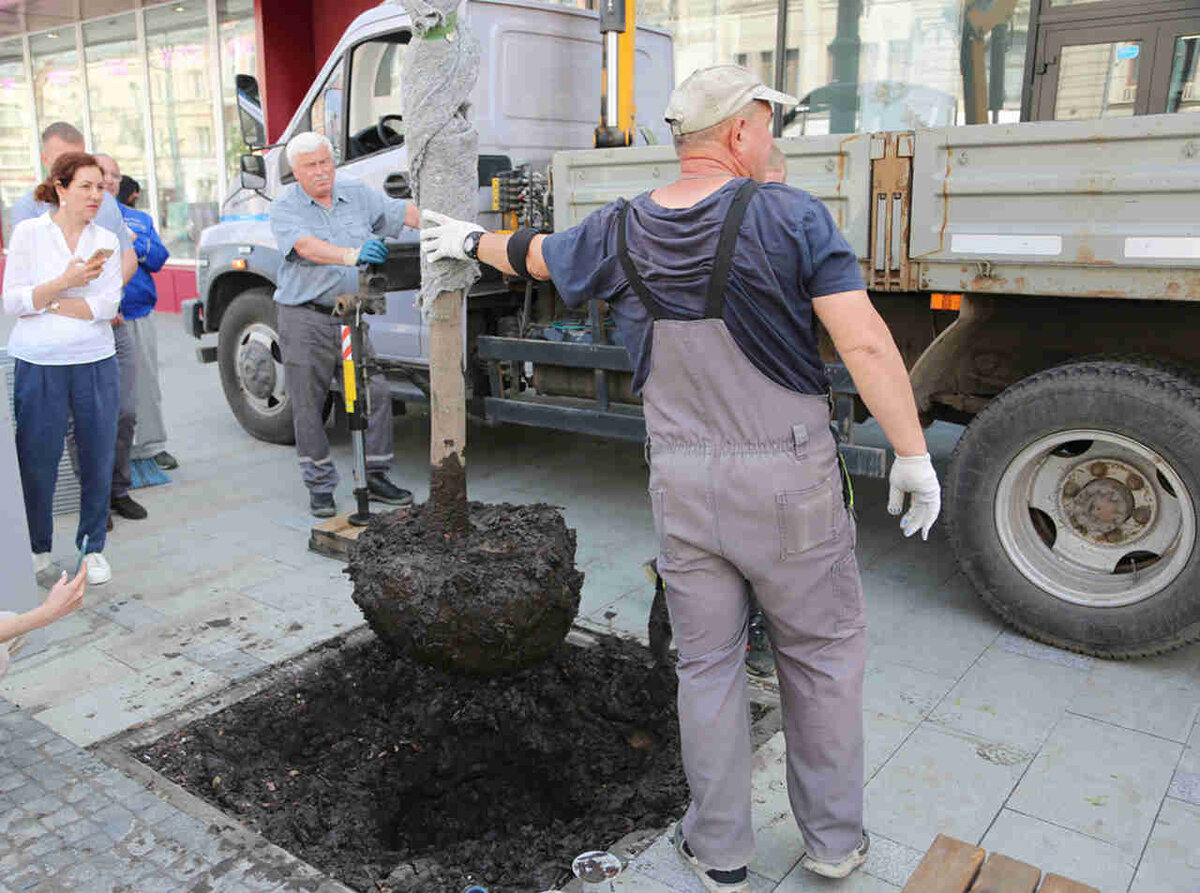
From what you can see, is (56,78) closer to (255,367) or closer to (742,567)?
(255,367)

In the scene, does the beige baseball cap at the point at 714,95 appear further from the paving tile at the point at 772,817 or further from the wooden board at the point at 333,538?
the wooden board at the point at 333,538

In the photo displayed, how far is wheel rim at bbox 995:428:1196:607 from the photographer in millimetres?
4016

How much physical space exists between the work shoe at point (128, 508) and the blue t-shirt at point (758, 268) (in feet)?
14.2

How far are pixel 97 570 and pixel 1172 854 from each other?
175 inches

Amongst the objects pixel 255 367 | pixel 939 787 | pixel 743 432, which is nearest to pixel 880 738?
pixel 939 787

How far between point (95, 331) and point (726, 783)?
11.9 ft

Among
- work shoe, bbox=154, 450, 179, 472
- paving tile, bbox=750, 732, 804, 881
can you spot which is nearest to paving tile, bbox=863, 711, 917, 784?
paving tile, bbox=750, 732, 804, 881

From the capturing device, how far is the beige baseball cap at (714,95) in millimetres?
2477

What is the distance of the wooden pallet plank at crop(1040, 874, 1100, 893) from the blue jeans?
14.0 ft

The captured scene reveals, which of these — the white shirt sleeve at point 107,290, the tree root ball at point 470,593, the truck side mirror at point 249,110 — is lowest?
the tree root ball at point 470,593

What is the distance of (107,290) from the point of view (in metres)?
4.90

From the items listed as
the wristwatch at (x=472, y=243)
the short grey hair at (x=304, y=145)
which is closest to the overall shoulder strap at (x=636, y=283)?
the wristwatch at (x=472, y=243)

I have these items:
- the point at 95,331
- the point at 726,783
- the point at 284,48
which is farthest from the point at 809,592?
the point at 284,48

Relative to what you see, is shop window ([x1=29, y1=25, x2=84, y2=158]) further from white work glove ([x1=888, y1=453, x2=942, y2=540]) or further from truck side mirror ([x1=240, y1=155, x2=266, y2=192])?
white work glove ([x1=888, y1=453, x2=942, y2=540])
